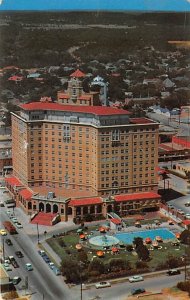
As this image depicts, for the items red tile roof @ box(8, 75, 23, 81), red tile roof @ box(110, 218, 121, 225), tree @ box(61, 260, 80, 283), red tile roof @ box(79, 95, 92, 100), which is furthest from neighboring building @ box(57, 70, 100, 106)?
red tile roof @ box(8, 75, 23, 81)

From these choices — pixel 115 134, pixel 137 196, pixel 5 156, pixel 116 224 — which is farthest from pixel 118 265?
pixel 5 156

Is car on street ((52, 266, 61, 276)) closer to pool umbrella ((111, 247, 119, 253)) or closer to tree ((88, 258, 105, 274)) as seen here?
tree ((88, 258, 105, 274))

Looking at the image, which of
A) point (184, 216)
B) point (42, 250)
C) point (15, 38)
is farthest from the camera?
point (15, 38)

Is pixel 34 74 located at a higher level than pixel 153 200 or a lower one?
higher

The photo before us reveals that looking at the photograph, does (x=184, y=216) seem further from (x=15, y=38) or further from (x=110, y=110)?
(x=15, y=38)

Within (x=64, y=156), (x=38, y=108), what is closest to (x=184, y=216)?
(x=64, y=156)

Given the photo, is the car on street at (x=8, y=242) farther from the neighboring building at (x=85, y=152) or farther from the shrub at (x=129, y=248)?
the shrub at (x=129, y=248)
